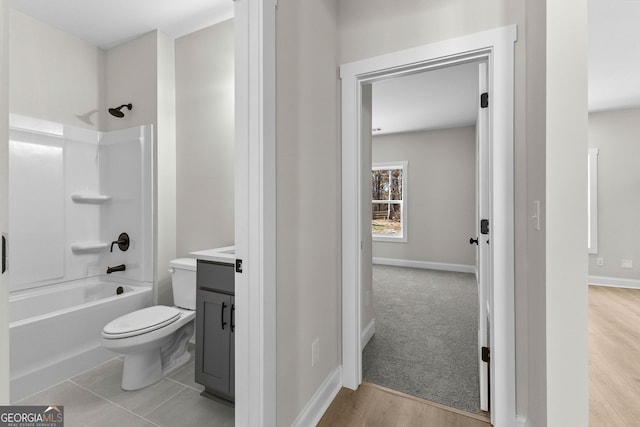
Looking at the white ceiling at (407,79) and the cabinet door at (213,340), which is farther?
the white ceiling at (407,79)

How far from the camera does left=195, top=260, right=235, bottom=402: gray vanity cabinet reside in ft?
5.36

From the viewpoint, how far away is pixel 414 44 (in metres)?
1.69

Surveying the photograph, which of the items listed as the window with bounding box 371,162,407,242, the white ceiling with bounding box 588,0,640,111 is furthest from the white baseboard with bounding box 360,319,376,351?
the window with bounding box 371,162,407,242

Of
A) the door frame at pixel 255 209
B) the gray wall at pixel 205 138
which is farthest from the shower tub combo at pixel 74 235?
the door frame at pixel 255 209

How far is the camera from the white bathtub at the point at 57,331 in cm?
186

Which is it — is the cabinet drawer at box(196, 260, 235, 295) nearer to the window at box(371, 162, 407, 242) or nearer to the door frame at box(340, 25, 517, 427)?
the door frame at box(340, 25, 517, 427)

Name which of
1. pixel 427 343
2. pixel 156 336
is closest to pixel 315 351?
pixel 156 336

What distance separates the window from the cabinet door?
15.7 feet

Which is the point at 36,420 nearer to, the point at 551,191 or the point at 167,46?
the point at 551,191

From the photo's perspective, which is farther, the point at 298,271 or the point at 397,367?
the point at 397,367

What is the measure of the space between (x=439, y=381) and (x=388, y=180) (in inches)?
183

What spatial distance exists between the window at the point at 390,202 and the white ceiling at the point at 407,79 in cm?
226

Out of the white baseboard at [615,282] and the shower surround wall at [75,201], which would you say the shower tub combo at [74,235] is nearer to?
the shower surround wall at [75,201]

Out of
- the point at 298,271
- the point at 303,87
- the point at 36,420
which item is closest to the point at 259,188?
the point at 298,271
